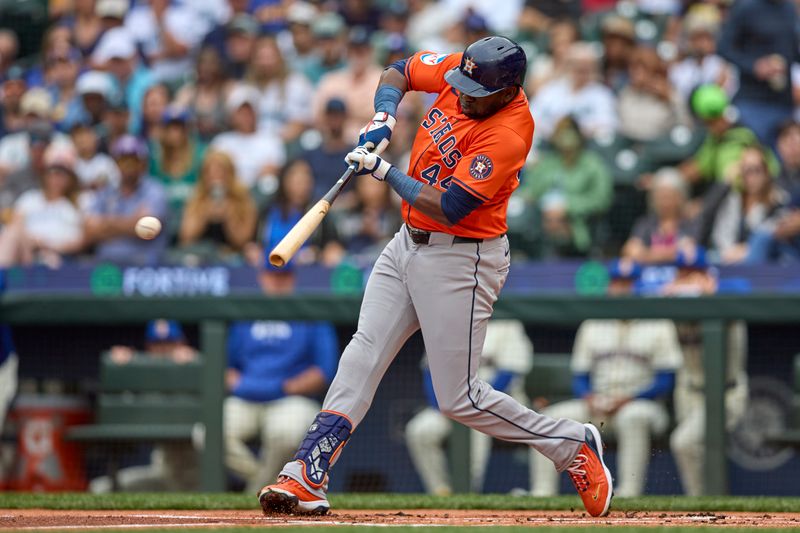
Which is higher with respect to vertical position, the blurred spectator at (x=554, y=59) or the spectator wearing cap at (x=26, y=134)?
the blurred spectator at (x=554, y=59)

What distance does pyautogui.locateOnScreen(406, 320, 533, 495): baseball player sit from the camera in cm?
696

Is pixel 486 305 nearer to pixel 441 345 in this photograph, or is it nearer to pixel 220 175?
pixel 441 345

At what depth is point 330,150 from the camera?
30.0 feet

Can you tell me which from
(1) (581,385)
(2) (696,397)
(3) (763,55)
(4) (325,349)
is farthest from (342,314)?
(3) (763,55)

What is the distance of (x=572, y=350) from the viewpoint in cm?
727

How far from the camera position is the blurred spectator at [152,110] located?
10.2 meters

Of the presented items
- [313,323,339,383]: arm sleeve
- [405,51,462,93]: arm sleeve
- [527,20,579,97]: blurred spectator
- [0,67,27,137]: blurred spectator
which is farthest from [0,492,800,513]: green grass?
[0,67,27,137]: blurred spectator

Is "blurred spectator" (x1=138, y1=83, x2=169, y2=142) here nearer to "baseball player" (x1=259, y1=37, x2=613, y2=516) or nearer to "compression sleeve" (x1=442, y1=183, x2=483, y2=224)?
"baseball player" (x1=259, y1=37, x2=613, y2=516)

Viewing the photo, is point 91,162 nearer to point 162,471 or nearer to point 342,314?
point 162,471

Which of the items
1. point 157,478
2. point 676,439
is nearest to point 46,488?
point 157,478

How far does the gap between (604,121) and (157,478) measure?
157 inches

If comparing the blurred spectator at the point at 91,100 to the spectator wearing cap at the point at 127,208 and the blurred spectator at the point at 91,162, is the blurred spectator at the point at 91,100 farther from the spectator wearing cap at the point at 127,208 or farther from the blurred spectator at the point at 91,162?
the spectator wearing cap at the point at 127,208

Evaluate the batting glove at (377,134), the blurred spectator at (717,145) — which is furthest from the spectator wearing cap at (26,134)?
the batting glove at (377,134)

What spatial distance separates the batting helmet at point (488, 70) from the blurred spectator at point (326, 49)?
5.88 meters
